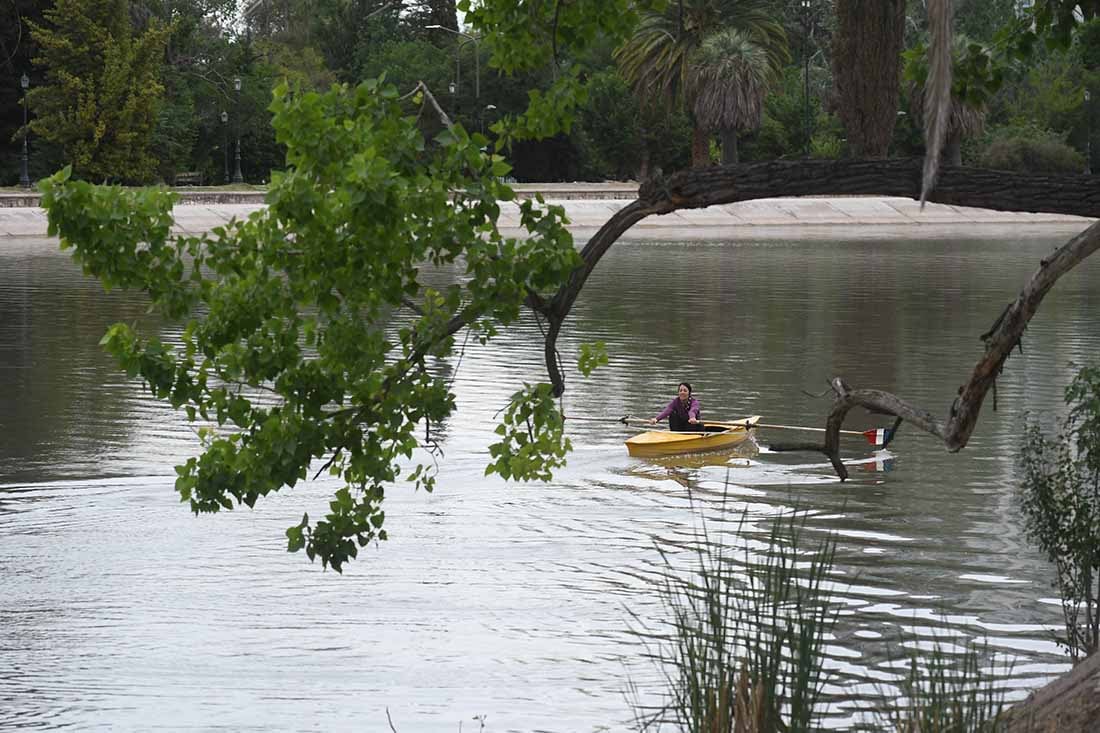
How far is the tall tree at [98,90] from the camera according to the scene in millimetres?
67375

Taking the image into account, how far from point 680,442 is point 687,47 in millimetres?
56104

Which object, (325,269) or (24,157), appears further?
(24,157)

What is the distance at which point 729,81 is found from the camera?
7462 centimetres

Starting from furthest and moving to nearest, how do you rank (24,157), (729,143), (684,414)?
(729,143) < (24,157) < (684,414)

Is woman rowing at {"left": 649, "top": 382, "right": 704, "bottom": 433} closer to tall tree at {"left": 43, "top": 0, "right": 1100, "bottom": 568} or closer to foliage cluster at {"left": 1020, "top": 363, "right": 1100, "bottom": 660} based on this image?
foliage cluster at {"left": 1020, "top": 363, "right": 1100, "bottom": 660}

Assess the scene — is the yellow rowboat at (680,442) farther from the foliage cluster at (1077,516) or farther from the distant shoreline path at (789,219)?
the distant shoreline path at (789,219)

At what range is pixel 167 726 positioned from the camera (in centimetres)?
1263

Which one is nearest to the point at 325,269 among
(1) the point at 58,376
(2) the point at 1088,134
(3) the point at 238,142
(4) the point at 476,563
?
(4) the point at 476,563

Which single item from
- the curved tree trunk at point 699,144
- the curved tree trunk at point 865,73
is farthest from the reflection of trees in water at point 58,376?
the curved tree trunk at point 699,144

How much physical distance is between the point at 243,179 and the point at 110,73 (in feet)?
42.6

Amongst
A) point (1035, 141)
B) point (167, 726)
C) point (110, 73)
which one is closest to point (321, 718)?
point (167, 726)

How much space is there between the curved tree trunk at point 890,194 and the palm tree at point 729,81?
67.0 metres

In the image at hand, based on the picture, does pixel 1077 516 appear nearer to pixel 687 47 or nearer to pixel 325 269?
pixel 325 269

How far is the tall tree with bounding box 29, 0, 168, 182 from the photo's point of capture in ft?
221
